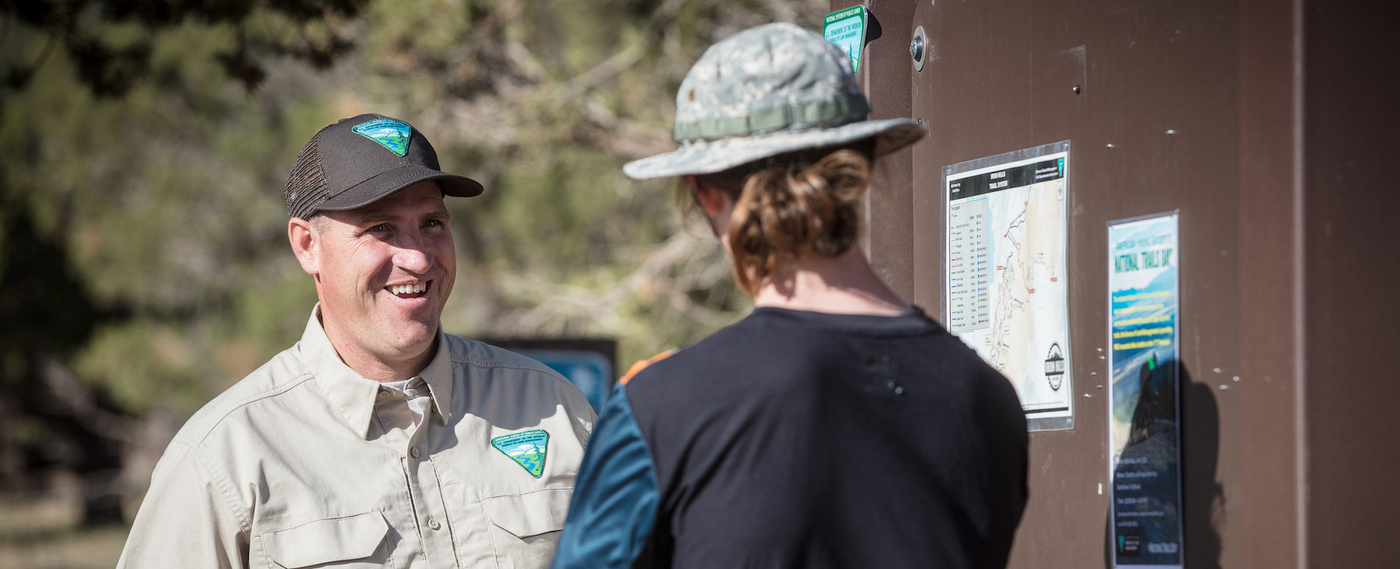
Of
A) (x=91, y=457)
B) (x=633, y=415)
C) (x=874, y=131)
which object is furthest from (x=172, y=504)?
(x=91, y=457)

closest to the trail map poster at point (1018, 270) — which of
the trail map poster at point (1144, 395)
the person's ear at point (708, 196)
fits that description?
the trail map poster at point (1144, 395)

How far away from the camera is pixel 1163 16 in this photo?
6.59ft

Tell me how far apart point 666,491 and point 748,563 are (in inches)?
5.5

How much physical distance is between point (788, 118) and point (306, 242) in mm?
1595

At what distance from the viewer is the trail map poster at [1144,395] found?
1.97 meters

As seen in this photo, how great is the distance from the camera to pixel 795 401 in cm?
152

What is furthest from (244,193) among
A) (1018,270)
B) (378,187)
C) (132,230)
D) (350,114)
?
(1018,270)

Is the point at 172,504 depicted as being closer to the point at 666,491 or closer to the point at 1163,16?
the point at 666,491

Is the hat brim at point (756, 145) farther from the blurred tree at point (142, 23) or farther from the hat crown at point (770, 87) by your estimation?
the blurred tree at point (142, 23)

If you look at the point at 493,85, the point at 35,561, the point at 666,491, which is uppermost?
the point at 493,85

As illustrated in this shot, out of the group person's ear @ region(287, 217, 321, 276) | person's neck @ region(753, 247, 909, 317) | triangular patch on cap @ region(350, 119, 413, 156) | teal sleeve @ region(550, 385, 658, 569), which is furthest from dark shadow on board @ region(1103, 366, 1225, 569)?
person's ear @ region(287, 217, 321, 276)

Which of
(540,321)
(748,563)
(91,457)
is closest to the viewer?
(748,563)

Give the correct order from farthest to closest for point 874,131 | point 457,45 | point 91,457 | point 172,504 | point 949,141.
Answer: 1. point 91,457
2. point 457,45
3. point 949,141
4. point 172,504
5. point 874,131

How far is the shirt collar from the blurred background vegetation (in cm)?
114
